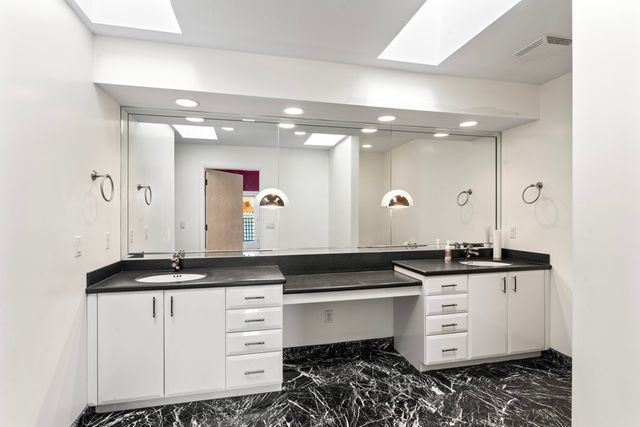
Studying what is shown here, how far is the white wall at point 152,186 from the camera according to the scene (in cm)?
267

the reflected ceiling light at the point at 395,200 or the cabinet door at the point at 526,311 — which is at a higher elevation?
the reflected ceiling light at the point at 395,200

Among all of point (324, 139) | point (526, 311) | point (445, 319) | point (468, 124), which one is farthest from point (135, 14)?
point (526, 311)

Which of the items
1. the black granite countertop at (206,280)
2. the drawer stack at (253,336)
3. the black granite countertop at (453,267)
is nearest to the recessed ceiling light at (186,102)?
the black granite countertop at (206,280)

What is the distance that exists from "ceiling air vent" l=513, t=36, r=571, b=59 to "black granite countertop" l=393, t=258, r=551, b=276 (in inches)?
65.9

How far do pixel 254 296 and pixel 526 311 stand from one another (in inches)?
94.1

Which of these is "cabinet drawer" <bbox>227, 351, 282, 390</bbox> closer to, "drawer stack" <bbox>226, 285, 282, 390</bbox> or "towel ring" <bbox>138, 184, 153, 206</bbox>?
"drawer stack" <bbox>226, 285, 282, 390</bbox>

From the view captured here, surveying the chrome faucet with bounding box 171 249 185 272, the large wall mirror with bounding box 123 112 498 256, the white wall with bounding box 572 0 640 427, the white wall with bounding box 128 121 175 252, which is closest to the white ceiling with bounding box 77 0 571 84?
the large wall mirror with bounding box 123 112 498 256

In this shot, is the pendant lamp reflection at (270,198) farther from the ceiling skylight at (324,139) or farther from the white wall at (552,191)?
the white wall at (552,191)

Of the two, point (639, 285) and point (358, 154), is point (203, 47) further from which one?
point (639, 285)

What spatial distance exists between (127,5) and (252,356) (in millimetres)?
2433

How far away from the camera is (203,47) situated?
88.0 inches

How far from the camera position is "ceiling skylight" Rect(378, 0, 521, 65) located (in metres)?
2.22

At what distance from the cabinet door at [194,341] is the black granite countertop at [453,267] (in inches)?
63.2

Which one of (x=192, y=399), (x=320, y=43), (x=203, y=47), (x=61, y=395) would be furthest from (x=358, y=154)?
(x=61, y=395)
